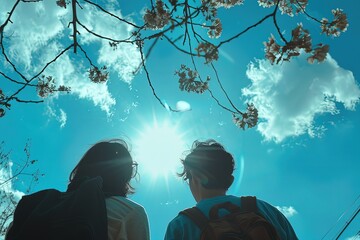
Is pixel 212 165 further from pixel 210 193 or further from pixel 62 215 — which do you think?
pixel 62 215

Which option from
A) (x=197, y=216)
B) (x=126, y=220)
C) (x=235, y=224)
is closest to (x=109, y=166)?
(x=126, y=220)

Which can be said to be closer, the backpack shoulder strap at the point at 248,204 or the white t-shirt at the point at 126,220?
the white t-shirt at the point at 126,220

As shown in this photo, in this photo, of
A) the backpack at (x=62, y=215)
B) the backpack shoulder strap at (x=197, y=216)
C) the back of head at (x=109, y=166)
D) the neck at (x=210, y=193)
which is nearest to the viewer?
the backpack at (x=62, y=215)

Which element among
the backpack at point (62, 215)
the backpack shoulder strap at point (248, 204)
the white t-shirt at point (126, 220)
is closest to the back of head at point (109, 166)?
the white t-shirt at point (126, 220)

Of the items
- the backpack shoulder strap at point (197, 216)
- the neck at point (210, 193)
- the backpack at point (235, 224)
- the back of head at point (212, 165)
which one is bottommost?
the backpack at point (235, 224)

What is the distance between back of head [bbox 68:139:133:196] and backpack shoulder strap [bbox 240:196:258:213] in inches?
27.1

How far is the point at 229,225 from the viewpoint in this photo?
5.16 feet

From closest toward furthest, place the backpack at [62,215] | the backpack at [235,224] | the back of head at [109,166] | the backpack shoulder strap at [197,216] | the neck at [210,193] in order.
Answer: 1. the backpack at [62,215]
2. the backpack at [235,224]
3. the backpack shoulder strap at [197,216]
4. the back of head at [109,166]
5. the neck at [210,193]

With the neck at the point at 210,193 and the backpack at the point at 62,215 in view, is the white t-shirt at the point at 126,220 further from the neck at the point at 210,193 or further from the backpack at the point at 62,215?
the neck at the point at 210,193

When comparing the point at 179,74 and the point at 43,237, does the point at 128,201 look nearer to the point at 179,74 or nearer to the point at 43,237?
the point at 43,237

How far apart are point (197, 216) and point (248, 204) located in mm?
298

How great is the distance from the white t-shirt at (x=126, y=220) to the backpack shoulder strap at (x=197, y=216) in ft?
0.81

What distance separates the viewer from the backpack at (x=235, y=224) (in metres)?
1.50

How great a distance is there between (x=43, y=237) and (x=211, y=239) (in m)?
0.75
